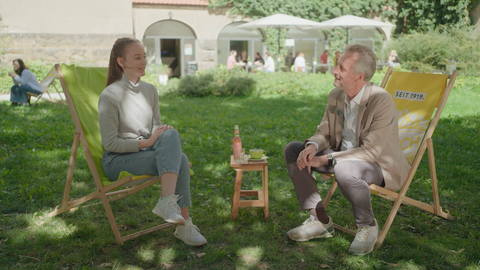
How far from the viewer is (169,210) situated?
2.77 metres

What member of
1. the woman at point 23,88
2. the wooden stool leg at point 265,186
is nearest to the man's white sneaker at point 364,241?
the wooden stool leg at point 265,186

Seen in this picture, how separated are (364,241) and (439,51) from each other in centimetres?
1386

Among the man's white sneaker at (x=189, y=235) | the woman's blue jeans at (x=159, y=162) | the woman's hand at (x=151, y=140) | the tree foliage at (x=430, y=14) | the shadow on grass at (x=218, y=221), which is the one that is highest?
the tree foliage at (x=430, y=14)

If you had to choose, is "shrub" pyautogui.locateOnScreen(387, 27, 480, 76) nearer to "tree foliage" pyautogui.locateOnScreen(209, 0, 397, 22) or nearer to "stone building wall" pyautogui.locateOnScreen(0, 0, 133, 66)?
"tree foliage" pyautogui.locateOnScreen(209, 0, 397, 22)

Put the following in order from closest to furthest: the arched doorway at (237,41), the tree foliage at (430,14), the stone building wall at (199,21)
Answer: the stone building wall at (199,21), the tree foliage at (430,14), the arched doorway at (237,41)

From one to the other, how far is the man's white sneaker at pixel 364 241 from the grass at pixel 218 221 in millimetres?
55

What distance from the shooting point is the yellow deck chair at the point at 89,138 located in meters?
2.89

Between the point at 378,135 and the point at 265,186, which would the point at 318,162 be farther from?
the point at 265,186

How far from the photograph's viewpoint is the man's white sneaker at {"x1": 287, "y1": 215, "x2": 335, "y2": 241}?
2963mm

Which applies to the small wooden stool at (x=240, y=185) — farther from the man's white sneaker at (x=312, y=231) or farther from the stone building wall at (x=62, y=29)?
the stone building wall at (x=62, y=29)

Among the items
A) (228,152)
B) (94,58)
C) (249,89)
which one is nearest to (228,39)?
(94,58)

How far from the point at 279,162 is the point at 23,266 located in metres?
2.98

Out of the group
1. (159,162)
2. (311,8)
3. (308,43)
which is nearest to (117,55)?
(159,162)

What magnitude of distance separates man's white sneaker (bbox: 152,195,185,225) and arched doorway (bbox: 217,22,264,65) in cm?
1773
